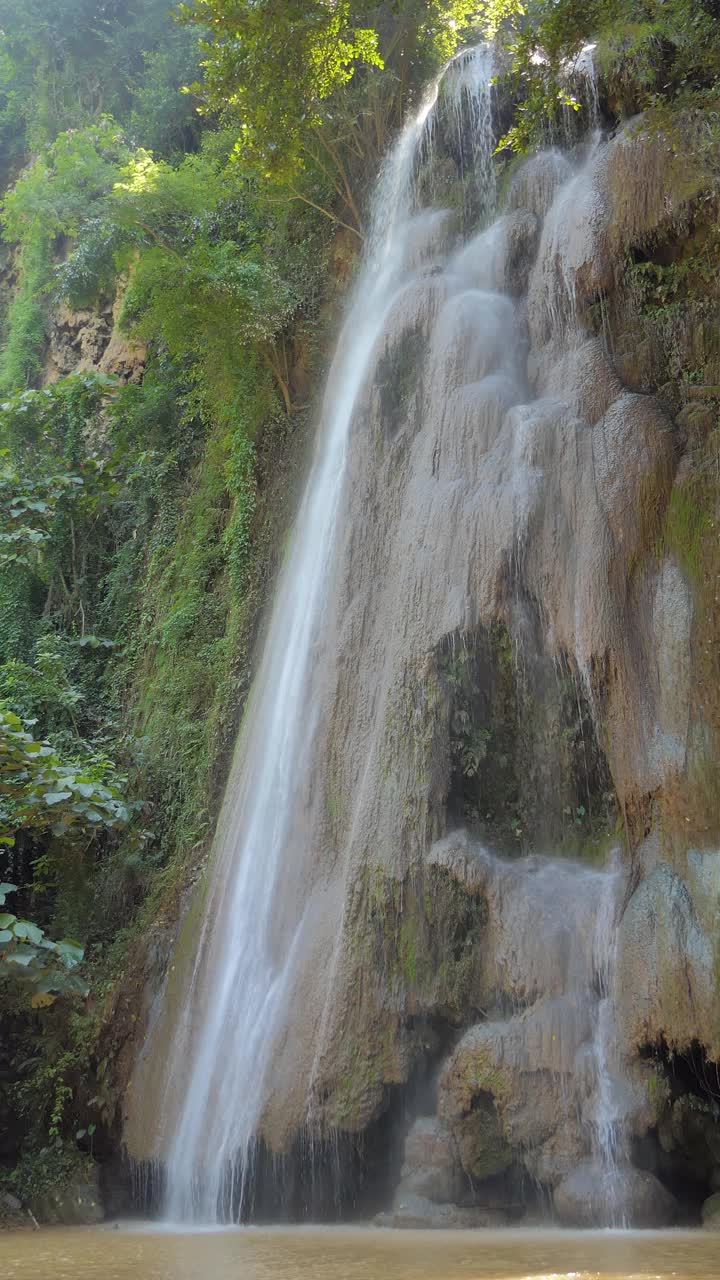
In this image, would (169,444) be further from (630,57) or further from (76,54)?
(76,54)

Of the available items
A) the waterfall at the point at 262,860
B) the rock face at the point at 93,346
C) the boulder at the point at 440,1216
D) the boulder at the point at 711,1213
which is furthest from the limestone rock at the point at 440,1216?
the rock face at the point at 93,346

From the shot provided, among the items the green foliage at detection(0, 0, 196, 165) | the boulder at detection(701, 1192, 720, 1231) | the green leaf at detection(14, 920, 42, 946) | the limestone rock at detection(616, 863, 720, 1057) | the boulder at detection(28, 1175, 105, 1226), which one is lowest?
the boulder at detection(28, 1175, 105, 1226)

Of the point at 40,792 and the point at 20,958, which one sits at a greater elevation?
the point at 40,792

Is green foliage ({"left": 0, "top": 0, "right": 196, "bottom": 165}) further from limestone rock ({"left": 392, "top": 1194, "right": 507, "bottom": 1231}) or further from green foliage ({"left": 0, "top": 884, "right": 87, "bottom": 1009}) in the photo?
limestone rock ({"left": 392, "top": 1194, "right": 507, "bottom": 1231})

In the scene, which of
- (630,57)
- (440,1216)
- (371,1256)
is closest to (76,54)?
(630,57)

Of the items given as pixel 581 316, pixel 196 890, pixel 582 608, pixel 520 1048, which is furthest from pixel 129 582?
pixel 520 1048

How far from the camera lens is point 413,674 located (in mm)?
8523

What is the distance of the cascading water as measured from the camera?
7.46 m

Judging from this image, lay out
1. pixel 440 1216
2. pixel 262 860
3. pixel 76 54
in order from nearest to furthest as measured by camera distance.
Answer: pixel 440 1216 < pixel 262 860 < pixel 76 54

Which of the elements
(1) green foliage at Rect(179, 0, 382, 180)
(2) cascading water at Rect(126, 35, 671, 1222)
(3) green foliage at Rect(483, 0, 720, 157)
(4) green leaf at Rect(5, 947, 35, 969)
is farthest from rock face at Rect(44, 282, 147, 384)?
(4) green leaf at Rect(5, 947, 35, 969)

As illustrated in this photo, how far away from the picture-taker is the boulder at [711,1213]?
6.29m

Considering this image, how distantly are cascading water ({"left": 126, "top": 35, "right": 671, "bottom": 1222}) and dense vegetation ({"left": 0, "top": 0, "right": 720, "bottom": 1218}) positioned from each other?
1127 millimetres

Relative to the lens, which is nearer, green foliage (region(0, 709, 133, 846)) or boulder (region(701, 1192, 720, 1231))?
boulder (region(701, 1192, 720, 1231))

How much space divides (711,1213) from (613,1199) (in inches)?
23.1
